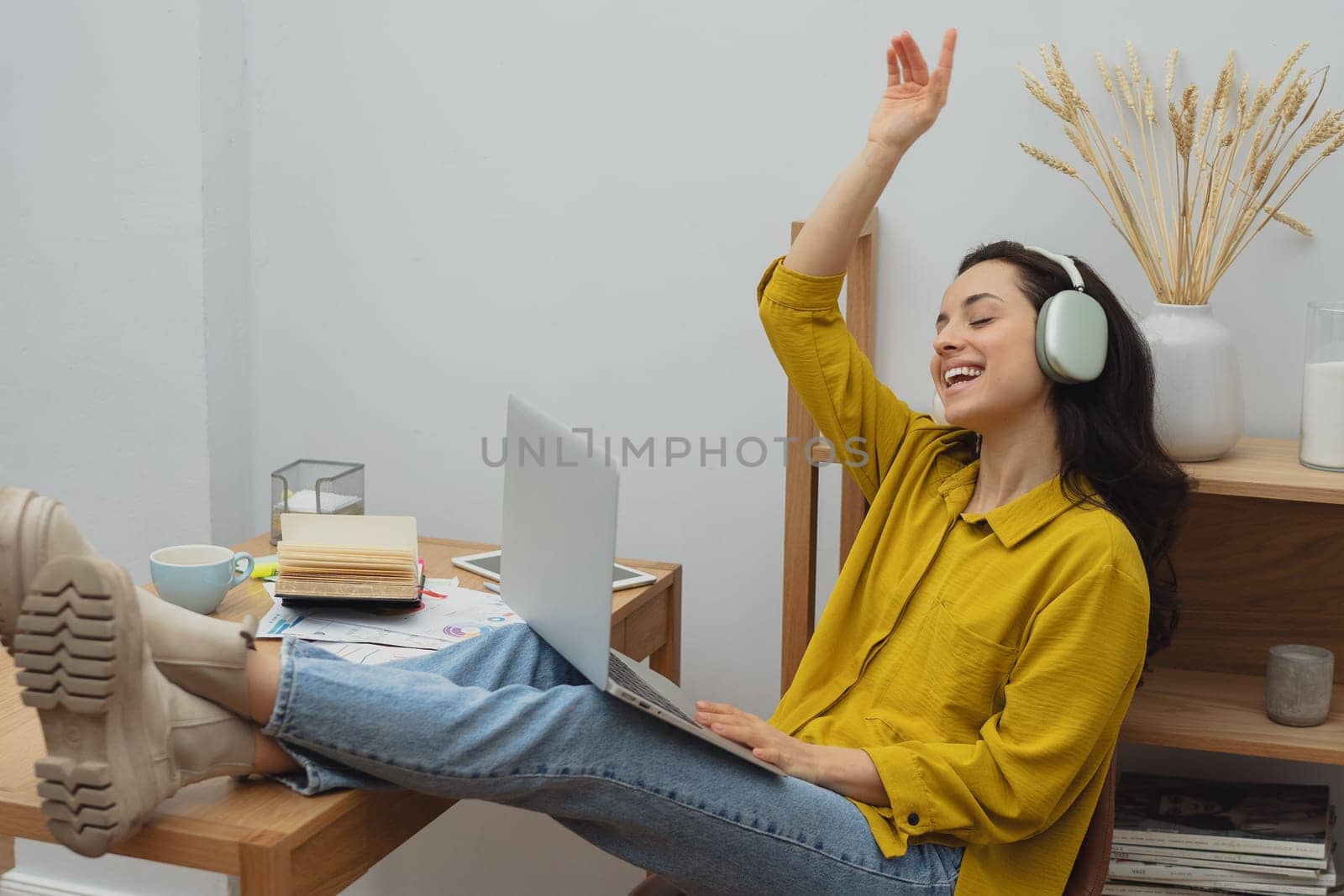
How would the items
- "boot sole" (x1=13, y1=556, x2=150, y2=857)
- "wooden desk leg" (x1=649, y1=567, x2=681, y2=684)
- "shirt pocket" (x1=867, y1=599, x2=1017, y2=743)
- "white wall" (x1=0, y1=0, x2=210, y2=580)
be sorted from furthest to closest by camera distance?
"white wall" (x1=0, y1=0, x2=210, y2=580) < "wooden desk leg" (x1=649, y1=567, x2=681, y2=684) < "shirt pocket" (x1=867, y1=599, x2=1017, y2=743) < "boot sole" (x1=13, y1=556, x2=150, y2=857)

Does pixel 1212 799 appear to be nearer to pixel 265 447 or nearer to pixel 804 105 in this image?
pixel 804 105

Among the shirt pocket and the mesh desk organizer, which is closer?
the shirt pocket

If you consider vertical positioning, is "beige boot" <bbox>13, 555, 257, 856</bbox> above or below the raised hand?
below

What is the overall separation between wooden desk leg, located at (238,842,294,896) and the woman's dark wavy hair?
85 cm

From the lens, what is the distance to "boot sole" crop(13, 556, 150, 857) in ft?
3.26

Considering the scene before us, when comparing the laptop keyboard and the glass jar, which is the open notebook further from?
the glass jar

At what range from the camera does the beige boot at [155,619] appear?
103 cm

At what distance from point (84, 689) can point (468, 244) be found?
1.24 m

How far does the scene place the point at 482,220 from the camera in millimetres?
2109

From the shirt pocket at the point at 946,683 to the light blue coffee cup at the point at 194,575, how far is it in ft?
2.46

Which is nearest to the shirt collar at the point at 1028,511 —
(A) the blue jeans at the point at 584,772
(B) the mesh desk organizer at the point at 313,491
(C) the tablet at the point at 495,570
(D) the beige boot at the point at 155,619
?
(A) the blue jeans at the point at 584,772

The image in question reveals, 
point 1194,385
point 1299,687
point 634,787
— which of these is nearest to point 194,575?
point 634,787

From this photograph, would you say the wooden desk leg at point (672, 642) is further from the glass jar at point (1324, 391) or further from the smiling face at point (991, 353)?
the glass jar at point (1324, 391)

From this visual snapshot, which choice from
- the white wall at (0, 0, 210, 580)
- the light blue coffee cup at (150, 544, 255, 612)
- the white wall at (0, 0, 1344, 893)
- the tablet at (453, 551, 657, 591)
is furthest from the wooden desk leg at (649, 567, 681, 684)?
the white wall at (0, 0, 210, 580)
